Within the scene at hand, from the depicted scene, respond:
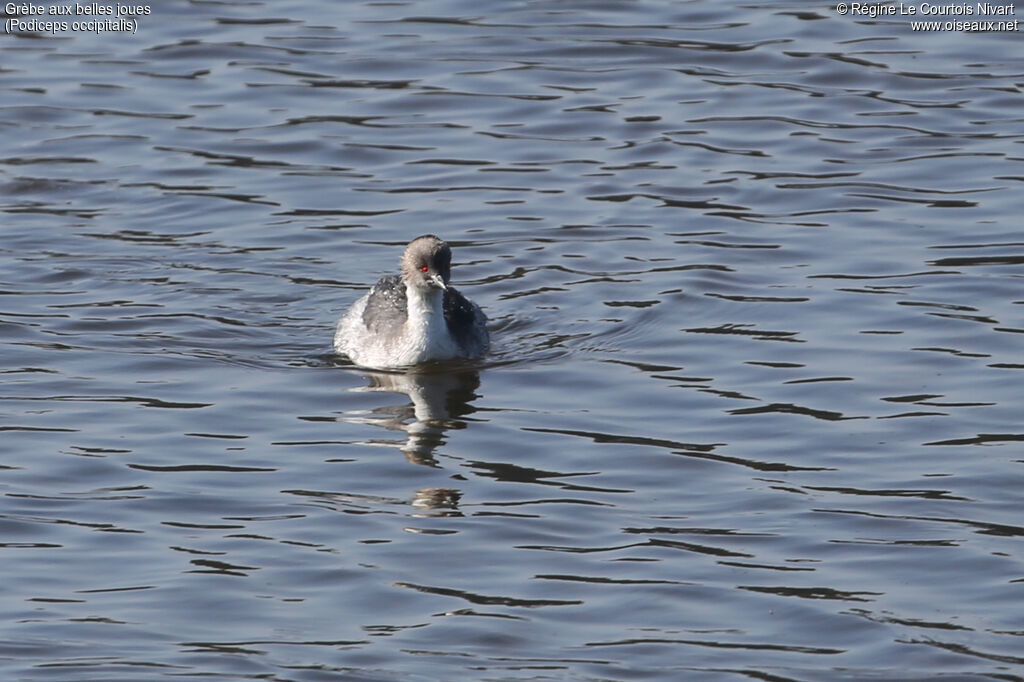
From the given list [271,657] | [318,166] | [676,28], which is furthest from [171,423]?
[676,28]

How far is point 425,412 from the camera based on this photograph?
13.6 metres

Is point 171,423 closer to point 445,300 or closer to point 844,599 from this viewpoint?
point 445,300

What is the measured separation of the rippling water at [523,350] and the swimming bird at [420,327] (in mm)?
222

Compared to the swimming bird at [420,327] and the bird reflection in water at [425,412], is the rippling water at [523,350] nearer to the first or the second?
the bird reflection in water at [425,412]

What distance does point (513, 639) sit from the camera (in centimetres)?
946

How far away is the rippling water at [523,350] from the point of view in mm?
9734

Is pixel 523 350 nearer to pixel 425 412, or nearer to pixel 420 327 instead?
pixel 420 327

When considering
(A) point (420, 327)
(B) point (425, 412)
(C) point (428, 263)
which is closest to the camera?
(B) point (425, 412)

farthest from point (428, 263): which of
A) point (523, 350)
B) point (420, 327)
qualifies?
point (523, 350)

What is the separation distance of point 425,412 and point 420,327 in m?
1.28

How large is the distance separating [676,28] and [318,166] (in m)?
5.65

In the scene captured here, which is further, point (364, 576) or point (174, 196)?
point (174, 196)

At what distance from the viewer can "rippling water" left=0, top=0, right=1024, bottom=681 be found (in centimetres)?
973

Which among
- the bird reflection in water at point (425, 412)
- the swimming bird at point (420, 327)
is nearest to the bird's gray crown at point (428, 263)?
the swimming bird at point (420, 327)
